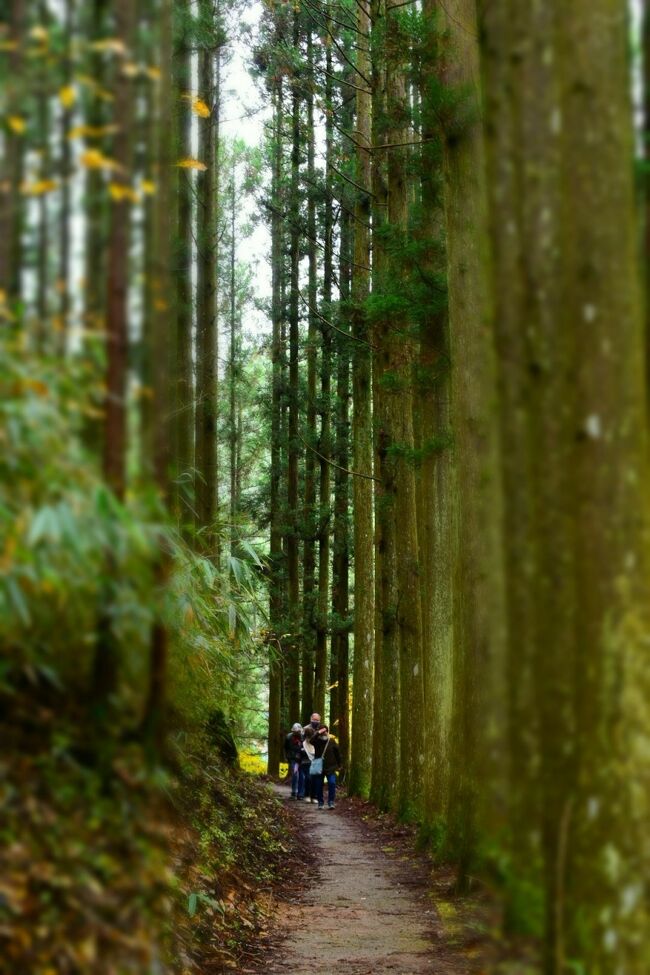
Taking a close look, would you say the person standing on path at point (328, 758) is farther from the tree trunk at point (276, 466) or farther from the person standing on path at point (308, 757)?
the tree trunk at point (276, 466)

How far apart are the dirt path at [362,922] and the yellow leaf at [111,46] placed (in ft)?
20.3

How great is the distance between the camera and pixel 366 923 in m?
9.31

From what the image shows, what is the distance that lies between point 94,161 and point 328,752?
1972cm

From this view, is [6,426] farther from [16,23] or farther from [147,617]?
[16,23]

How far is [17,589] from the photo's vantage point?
2984mm

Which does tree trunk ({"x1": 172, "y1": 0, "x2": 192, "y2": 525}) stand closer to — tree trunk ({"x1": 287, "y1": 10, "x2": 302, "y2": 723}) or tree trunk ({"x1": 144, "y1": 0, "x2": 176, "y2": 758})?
tree trunk ({"x1": 144, "y1": 0, "x2": 176, "y2": 758})

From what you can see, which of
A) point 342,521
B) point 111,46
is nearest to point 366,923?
point 111,46

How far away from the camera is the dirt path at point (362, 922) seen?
24.9 ft

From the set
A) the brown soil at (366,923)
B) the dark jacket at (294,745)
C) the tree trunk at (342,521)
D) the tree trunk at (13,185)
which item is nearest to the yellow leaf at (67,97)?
the tree trunk at (13,185)

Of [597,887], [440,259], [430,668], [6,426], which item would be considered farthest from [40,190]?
[430,668]

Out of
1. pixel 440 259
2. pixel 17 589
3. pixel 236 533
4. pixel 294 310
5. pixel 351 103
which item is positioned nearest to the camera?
pixel 17 589

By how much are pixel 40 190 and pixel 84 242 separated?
0.69 ft

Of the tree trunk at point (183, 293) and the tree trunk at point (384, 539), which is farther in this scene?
the tree trunk at point (384, 539)

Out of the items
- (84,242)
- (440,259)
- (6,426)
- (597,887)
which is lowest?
(597,887)
